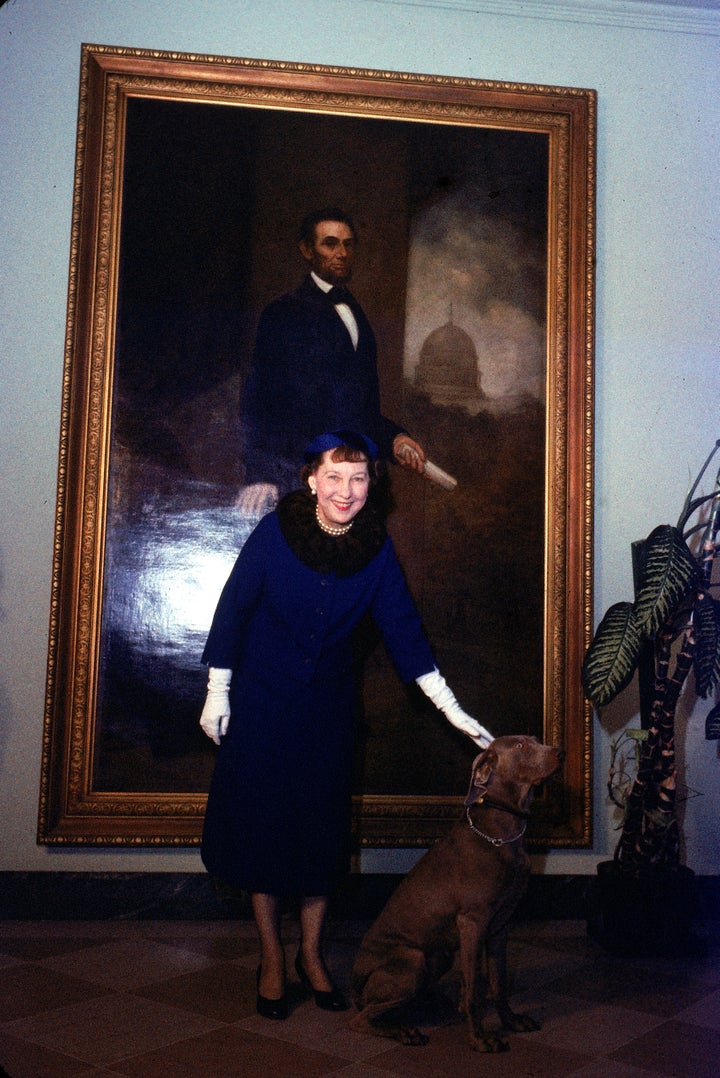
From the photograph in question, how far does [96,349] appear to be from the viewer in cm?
404

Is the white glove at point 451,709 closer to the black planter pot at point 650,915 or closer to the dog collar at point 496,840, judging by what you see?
the dog collar at point 496,840

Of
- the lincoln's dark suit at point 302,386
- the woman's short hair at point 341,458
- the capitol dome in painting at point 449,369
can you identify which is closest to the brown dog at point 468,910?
the woman's short hair at point 341,458

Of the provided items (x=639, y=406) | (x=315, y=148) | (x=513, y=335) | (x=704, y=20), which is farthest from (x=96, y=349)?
(x=704, y=20)

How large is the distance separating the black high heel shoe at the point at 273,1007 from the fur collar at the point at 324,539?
1334 mm

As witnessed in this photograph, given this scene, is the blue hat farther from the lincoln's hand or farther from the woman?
the lincoln's hand

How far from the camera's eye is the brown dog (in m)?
2.72

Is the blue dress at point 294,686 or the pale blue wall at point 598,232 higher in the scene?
the pale blue wall at point 598,232

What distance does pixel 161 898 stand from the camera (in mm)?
3916

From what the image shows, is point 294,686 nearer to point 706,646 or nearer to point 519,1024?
point 519,1024

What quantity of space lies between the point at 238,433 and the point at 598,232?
1.87m

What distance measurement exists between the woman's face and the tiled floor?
1.57 m

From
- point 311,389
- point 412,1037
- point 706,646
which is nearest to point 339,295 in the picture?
point 311,389

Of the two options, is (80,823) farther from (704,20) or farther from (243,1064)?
(704,20)

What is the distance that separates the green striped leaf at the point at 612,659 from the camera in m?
3.61
